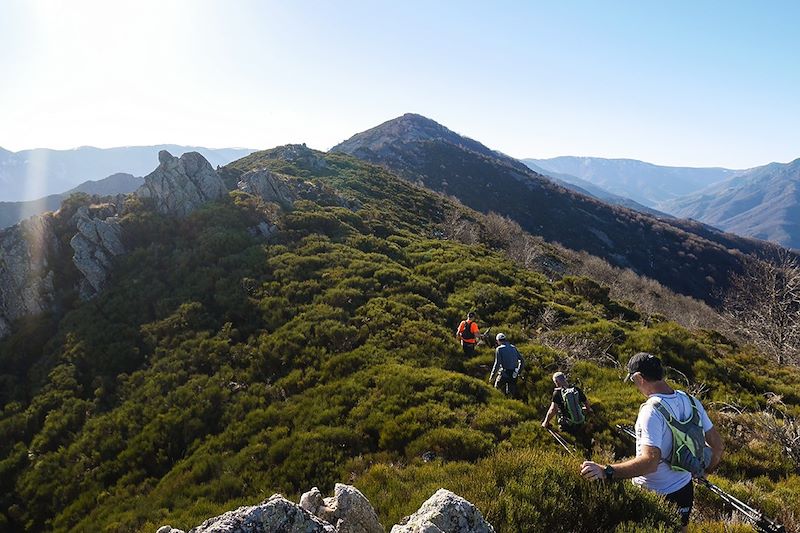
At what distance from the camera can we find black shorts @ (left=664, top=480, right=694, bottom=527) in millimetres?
5277

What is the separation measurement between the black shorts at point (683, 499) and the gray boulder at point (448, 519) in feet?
8.26

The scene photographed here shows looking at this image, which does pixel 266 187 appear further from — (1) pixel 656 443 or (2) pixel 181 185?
(1) pixel 656 443

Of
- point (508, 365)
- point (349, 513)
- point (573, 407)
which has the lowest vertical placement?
point (508, 365)

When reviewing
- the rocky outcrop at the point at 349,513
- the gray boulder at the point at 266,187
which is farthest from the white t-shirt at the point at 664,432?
the gray boulder at the point at 266,187

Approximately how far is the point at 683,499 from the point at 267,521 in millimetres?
5246

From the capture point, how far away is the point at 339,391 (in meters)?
13.9

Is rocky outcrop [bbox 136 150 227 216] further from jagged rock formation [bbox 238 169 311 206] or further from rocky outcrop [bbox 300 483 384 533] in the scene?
rocky outcrop [bbox 300 483 384 533]

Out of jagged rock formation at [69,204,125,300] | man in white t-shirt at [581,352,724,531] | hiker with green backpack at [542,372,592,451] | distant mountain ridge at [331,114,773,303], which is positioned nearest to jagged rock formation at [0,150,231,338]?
jagged rock formation at [69,204,125,300]

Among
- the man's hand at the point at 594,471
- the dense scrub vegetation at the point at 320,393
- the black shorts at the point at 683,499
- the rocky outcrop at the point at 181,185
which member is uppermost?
the rocky outcrop at the point at 181,185

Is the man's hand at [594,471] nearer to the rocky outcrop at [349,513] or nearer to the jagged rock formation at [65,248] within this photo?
the rocky outcrop at [349,513]

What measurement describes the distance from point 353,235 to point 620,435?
22749mm

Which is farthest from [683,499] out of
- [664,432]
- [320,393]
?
[320,393]

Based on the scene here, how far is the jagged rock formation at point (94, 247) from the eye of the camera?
22484 millimetres

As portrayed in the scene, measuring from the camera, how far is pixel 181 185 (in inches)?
1199
